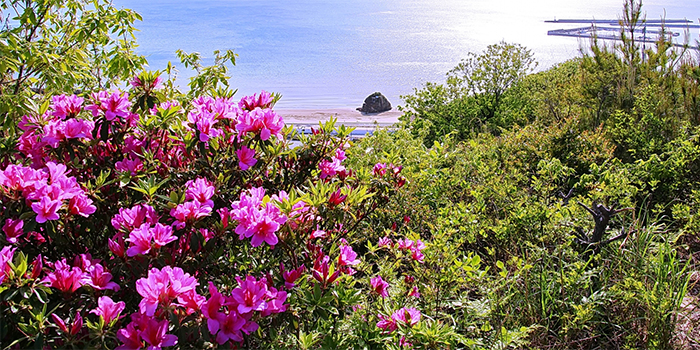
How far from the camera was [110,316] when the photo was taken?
50.5 inches

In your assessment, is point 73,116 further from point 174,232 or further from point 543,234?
point 543,234

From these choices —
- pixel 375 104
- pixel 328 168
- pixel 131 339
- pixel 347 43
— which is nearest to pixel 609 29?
pixel 328 168

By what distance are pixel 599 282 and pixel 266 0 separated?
78972 millimetres

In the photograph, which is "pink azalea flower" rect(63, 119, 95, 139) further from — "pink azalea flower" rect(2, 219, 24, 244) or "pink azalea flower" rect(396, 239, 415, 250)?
"pink azalea flower" rect(396, 239, 415, 250)

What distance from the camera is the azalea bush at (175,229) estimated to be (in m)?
1.32

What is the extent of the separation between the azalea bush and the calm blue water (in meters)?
2.09

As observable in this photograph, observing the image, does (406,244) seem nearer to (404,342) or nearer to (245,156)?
(404,342)

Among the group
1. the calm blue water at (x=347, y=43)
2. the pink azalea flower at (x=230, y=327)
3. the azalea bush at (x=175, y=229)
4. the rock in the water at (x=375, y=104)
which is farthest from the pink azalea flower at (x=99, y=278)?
the rock in the water at (x=375, y=104)

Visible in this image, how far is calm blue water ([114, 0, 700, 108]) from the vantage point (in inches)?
727

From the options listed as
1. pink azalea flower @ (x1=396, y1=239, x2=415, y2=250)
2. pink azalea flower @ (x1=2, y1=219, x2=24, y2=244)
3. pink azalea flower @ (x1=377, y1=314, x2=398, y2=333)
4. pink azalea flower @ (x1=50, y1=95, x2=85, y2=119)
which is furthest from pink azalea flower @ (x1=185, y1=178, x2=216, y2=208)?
pink azalea flower @ (x1=396, y1=239, x2=415, y2=250)

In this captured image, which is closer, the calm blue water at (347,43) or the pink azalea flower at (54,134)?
the pink azalea flower at (54,134)

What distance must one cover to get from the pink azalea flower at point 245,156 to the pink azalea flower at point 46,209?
0.57 m

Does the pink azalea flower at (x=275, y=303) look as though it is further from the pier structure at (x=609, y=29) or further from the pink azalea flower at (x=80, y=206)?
the pier structure at (x=609, y=29)

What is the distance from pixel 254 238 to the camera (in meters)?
1.38
